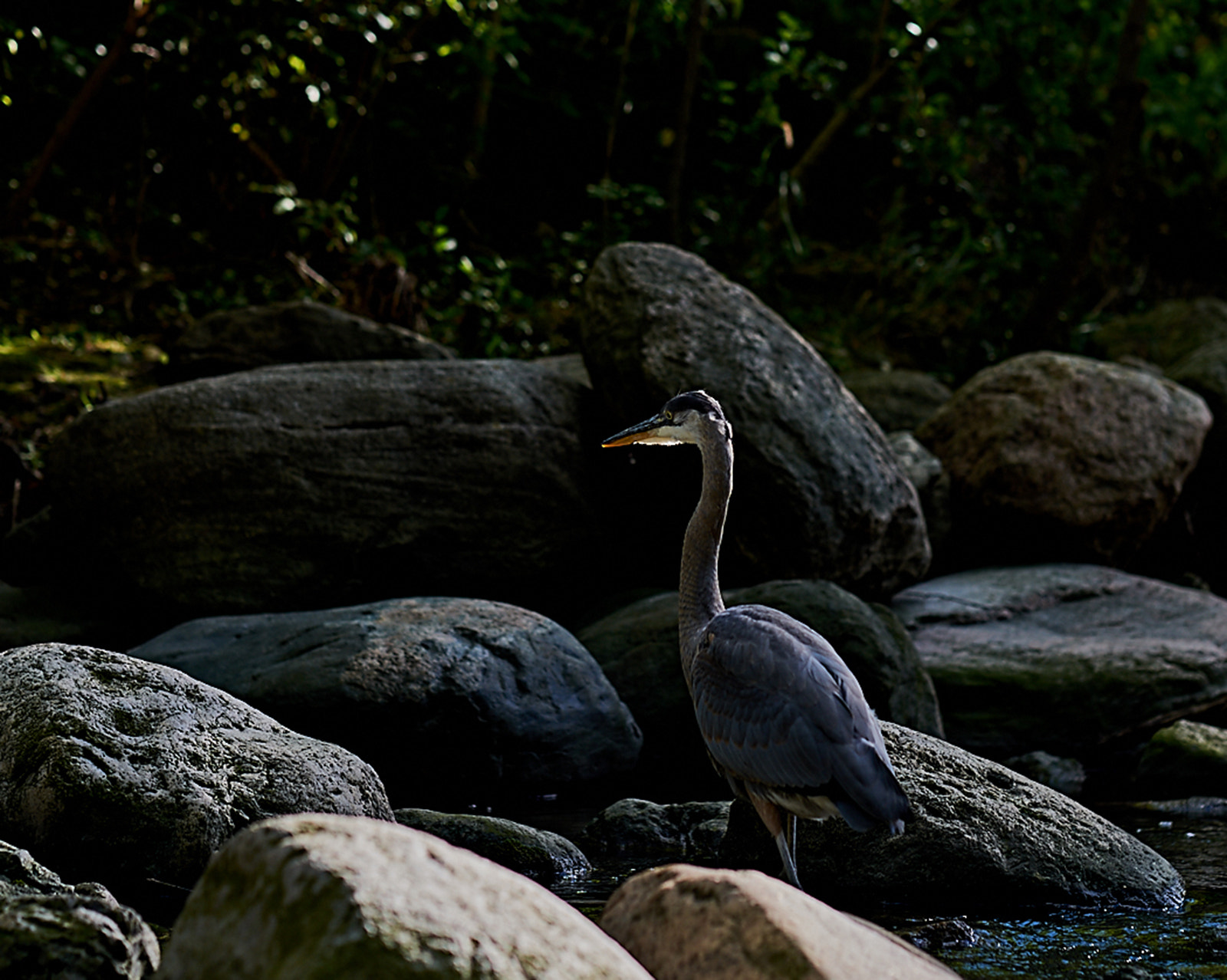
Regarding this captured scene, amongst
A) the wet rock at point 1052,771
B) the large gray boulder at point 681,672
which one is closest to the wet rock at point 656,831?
the large gray boulder at point 681,672

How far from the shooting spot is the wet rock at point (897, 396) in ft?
33.4

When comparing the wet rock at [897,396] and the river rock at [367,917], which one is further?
the wet rock at [897,396]

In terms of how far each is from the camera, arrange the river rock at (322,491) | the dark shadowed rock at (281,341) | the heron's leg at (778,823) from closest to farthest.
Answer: the heron's leg at (778,823)
the river rock at (322,491)
the dark shadowed rock at (281,341)

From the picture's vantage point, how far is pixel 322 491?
716cm

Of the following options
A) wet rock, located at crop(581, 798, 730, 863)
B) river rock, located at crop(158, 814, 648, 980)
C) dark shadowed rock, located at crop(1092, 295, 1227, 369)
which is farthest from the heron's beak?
dark shadowed rock, located at crop(1092, 295, 1227, 369)

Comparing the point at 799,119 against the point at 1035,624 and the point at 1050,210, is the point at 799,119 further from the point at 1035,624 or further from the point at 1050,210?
the point at 1035,624

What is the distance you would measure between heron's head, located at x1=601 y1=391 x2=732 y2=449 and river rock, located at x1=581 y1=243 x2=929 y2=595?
2184mm

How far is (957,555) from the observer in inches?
355

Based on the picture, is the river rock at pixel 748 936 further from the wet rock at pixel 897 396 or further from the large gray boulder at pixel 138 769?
the wet rock at pixel 897 396

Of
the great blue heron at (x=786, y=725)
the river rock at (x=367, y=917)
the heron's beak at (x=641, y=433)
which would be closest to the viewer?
the river rock at (x=367, y=917)

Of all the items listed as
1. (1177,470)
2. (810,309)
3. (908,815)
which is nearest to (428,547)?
(908,815)

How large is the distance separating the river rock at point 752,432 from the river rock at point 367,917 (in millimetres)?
4957

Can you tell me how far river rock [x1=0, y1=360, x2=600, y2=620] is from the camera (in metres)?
7.08

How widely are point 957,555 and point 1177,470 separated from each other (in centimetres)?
161
